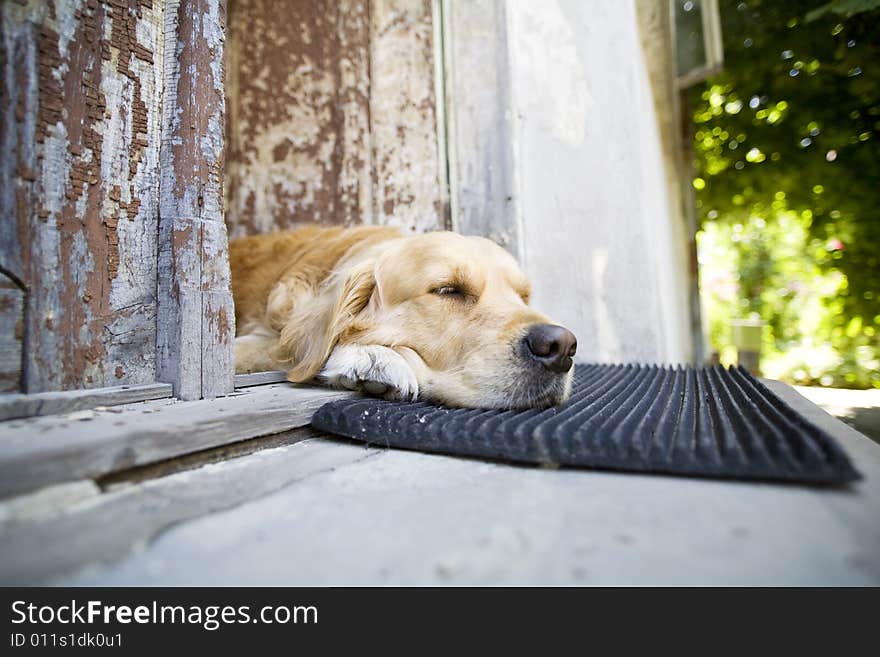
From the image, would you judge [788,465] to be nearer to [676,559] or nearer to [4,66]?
[676,559]

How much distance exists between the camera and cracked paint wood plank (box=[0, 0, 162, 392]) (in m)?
1.12

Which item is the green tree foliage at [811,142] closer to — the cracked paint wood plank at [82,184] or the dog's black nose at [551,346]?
the dog's black nose at [551,346]

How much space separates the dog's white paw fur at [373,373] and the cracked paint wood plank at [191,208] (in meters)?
0.47

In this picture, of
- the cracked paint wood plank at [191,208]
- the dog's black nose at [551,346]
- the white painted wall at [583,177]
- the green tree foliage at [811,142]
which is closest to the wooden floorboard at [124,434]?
the cracked paint wood plank at [191,208]

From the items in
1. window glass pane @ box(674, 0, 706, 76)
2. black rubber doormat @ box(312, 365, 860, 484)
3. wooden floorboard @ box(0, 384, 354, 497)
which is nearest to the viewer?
wooden floorboard @ box(0, 384, 354, 497)

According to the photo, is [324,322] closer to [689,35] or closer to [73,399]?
[73,399]

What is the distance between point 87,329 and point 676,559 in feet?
4.42

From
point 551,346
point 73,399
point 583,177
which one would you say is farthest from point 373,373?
point 583,177

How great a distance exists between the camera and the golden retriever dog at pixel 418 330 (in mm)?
1669

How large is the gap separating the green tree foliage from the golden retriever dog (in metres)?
4.52

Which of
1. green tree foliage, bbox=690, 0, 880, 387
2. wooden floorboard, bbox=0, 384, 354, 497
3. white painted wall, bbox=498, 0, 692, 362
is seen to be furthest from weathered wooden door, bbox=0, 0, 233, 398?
green tree foliage, bbox=690, 0, 880, 387

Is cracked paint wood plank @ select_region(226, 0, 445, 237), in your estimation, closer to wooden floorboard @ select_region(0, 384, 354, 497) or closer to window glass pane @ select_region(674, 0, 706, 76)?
wooden floorboard @ select_region(0, 384, 354, 497)

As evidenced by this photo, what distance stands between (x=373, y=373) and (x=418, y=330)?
9.3 inches
